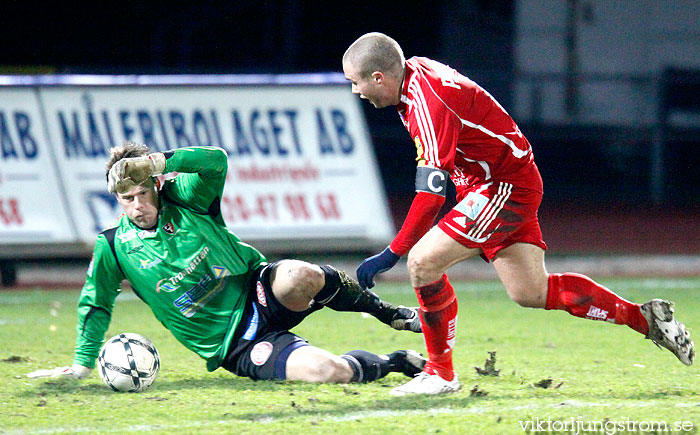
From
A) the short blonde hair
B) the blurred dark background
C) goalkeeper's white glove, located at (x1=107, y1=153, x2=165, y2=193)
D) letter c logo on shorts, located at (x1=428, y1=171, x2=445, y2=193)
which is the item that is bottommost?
the blurred dark background

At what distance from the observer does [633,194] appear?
20938 millimetres

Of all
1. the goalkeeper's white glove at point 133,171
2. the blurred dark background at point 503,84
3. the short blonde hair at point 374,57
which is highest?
the short blonde hair at point 374,57

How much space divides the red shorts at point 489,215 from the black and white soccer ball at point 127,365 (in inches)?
Result: 61.2

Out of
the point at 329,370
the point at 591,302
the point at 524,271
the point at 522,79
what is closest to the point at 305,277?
the point at 329,370

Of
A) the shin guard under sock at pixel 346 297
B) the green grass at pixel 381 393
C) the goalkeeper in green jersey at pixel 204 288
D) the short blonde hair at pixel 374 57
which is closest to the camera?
the green grass at pixel 381 393

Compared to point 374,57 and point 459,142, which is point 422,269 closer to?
point 459,142

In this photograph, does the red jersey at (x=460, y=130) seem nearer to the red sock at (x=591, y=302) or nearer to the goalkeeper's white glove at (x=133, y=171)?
the red sock at (x=591, y=302)

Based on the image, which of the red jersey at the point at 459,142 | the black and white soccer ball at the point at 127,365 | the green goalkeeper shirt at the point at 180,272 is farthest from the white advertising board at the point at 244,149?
the red jersey at the point at 459,142

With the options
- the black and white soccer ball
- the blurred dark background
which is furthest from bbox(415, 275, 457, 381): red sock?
the blurred dark background

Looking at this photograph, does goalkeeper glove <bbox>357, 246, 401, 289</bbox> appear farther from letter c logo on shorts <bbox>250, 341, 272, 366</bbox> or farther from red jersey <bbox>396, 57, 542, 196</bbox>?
letter c logo on shorts <bbox>250, 341, 272, 366</bbox>

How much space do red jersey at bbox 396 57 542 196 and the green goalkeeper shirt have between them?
1.06 meters

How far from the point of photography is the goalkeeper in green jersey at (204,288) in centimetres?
502

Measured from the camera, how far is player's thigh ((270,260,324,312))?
16.6 ft

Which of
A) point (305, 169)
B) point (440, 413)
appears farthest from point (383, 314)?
point (305, 169)
